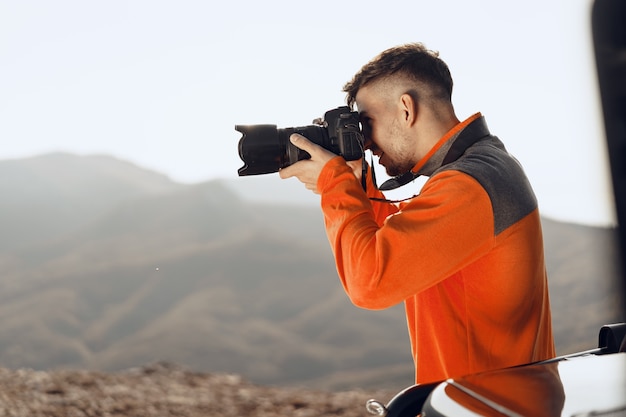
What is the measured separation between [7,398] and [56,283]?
8.14 m

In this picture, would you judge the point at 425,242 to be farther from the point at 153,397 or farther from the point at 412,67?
the point at 153,397

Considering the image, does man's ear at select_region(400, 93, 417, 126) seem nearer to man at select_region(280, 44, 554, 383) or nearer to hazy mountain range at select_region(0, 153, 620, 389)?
man at select_region(280, 44, 554, 383)

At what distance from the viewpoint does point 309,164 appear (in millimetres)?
1289

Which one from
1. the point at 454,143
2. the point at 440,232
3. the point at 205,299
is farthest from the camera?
the point at 205,299

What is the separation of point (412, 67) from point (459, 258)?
406mm

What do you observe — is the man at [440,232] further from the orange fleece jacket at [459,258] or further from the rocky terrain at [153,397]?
the rocky terrain at [153,397]

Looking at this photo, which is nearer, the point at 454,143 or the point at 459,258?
the point at 459,258

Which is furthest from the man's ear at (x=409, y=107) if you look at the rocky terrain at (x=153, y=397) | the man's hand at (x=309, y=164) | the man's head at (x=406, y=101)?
the rocky terrain at (x=153, y=397)

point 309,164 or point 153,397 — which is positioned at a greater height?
point 309,164

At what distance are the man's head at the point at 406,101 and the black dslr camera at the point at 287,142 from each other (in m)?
0.05

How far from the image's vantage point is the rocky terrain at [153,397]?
404cm

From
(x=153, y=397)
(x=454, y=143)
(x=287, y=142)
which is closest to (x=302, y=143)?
(x=287, y=142)

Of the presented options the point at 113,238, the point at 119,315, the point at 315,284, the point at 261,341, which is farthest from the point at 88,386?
the point at 113,238

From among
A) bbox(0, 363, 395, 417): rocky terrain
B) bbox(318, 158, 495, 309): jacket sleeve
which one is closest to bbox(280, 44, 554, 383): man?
bbox(318, 158, 495, 309): jacket sleeve
